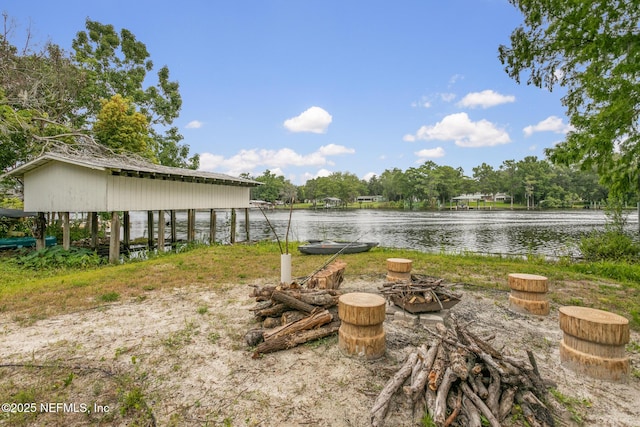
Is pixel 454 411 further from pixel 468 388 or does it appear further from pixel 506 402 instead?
pixel 506 402

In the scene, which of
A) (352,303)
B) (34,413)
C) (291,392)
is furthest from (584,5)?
(34,413)

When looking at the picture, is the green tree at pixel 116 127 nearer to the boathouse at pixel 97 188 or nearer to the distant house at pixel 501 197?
the boathouse at pixel 97 188

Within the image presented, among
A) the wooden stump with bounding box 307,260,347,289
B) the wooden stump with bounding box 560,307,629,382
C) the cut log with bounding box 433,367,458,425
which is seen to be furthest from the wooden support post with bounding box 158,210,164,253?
the wooden stump with bounding box 560,307,629,382

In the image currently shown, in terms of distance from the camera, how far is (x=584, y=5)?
644cm

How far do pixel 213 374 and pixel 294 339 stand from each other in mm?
1129

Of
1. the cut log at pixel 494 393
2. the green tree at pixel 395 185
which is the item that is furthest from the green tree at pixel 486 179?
the cut log at pixel 494 393

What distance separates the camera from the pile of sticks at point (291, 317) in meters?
4.20

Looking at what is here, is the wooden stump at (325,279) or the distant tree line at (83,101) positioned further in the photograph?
the distant tree line at (83,101)

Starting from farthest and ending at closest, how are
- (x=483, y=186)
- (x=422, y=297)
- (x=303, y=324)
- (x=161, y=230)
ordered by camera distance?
(x=483, y=186)
(x=161, y=230)
(x=422, y=297)
(x=303, y=324)

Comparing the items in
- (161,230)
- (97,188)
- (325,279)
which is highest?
(97,188)

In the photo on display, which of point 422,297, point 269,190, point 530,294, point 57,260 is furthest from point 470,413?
point 269,190

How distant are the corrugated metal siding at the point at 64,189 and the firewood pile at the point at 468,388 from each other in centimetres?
1183

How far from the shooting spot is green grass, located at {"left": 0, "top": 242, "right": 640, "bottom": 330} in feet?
20.5

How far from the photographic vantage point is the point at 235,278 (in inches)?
332
